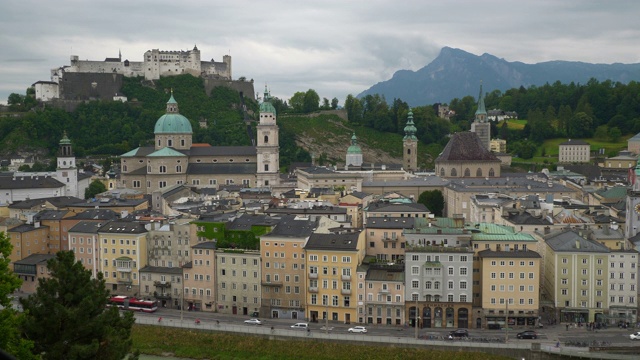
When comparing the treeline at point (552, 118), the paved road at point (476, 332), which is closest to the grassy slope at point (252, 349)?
the paved road at point (476, 332)

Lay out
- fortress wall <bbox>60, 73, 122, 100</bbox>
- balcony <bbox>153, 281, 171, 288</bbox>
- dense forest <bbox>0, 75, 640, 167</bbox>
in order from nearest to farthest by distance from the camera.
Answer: balcony <bbox>153, 281, 171, 288</bbox> → dense forest <bbox>0, 75, 640, 167</bbox> → fortress wall <bbox>60, 73, 122, 100</bbox>

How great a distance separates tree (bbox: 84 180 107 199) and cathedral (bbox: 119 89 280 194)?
281 cm

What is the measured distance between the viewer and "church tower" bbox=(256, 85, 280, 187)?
8281cm

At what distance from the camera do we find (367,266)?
144 feet

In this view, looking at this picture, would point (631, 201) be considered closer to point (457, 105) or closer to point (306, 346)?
point (306, 346)

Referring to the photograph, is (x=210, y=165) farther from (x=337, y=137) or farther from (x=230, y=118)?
(x=337, y=137)

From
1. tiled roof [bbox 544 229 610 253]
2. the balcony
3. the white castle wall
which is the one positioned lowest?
the balcony

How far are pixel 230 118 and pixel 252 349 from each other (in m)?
85.3

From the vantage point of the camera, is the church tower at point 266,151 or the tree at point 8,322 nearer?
the tree at point 8,322

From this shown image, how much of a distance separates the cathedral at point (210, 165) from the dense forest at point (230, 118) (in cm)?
2202

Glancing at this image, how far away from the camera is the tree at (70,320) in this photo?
21406 millimetres

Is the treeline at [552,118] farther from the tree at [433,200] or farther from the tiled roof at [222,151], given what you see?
the tree at [433,200]

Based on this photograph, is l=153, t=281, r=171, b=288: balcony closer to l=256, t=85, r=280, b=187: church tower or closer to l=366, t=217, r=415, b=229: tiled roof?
l=366, t=217, r=415, b=229: tiled roof

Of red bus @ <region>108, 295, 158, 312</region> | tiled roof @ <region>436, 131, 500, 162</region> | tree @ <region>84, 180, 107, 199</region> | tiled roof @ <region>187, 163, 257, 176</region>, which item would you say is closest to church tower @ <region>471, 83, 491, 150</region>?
tiled roof @ <region>436, 131, 500, 162</region>
